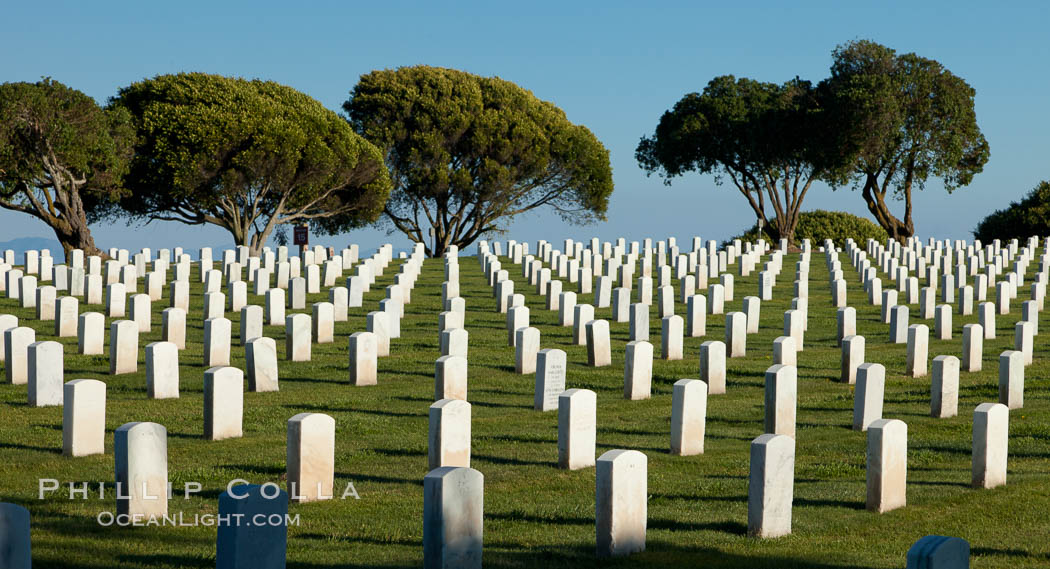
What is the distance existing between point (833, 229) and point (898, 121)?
5788 millimetres

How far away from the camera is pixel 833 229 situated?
5347cm

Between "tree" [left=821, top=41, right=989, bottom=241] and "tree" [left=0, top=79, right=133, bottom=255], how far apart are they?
3023 cm

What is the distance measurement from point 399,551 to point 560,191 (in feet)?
159

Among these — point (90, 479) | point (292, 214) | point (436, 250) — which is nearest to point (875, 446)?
point (90, 479)

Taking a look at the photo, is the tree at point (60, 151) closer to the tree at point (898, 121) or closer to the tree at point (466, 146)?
the tree at point (466, 146)

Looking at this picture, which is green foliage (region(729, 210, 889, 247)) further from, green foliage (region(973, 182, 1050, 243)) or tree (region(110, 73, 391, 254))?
tree (region(110, 73, 391, 254))

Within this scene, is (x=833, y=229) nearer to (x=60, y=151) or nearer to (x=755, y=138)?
(x=755, y=138)

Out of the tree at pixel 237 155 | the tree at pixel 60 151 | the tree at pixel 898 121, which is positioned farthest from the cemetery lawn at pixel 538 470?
the tree at pixel 898 121

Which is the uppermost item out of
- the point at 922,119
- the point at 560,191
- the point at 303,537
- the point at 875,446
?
the point at 922,119

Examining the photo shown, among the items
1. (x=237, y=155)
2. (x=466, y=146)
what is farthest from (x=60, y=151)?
(x=466, y=146)

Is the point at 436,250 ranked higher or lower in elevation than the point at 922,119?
lower

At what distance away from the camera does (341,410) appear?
43.1ft

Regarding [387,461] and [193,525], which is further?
[387,461]

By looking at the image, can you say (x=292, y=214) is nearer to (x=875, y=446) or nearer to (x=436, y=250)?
(x=436, y=250)
